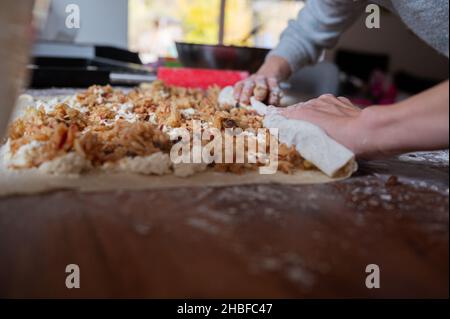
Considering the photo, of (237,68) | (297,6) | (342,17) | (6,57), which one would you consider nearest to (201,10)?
(297,6)

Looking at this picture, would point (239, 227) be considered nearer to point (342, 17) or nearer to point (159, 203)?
point (159, 203)

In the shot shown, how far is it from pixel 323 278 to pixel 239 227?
0.51 feet

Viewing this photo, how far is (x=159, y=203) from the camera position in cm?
69

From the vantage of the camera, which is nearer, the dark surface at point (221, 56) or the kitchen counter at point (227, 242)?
the kitchen counter at point (227, 242)

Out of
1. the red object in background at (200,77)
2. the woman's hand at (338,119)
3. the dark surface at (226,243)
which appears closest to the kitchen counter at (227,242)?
the dark surface at (226,243)

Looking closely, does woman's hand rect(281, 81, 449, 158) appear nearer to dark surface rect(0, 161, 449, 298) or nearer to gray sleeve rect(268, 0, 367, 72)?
dark surface rect(0, 161, 449, 298)

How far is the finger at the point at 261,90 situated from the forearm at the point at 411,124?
65 centimetres

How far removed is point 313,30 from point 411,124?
42.2 inches

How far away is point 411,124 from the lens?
2.52 ft

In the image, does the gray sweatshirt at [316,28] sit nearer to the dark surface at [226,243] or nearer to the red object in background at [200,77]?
the red object in background at [200,77]

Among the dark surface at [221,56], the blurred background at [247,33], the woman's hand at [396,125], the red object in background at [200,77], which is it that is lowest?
the woman's hand at [396,125]

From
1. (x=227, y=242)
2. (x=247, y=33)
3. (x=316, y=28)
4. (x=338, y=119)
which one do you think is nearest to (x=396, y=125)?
(x=338, y=119)

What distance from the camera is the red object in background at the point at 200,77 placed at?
196 cm

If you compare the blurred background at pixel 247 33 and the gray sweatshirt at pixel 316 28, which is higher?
the blurred background at pixel 247 33
